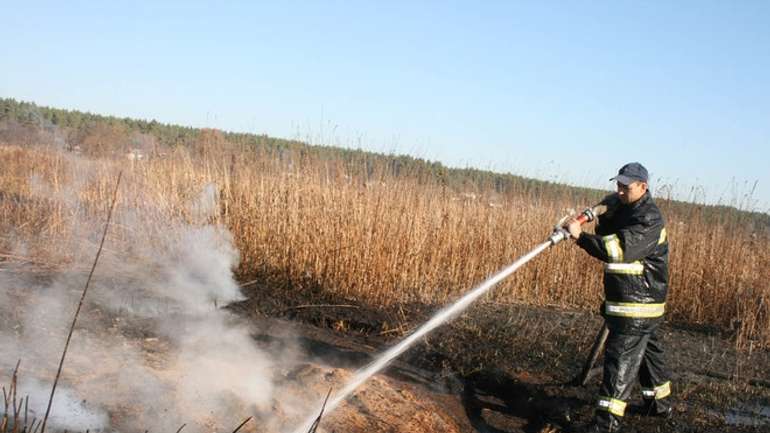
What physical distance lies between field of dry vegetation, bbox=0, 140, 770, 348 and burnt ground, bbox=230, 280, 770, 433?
621 millimetres

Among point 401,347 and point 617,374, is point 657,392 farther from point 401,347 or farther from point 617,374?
point 401,347

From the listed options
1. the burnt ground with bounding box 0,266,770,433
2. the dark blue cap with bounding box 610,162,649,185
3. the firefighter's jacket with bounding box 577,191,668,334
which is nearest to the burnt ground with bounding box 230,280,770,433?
the burnt ground with bounding box 0,266,770,433

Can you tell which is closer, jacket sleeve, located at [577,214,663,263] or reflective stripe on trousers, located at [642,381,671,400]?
jacket sleeve, located at [577,214,663,263]

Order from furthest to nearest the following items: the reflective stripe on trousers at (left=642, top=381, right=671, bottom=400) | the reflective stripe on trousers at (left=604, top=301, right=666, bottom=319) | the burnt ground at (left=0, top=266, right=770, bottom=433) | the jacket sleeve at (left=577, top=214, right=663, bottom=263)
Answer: the reflective stripe on trousers at (left=642, top=381, right=671, bottom=400) < the burnt ground at (left=0, top=266, right=770, bottom=433) < the reflective stripe on trousers at (left=604, top=301, right=666, bottom=319) < the jacket sleeve at (left=577, top=214, right=663, bottom=263)

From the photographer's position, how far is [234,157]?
9.12 meters

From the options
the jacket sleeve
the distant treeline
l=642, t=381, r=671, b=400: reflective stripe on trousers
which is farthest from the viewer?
the distant treeline

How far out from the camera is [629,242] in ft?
14.8

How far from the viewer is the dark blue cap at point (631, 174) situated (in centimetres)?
468

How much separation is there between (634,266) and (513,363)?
2.15 m

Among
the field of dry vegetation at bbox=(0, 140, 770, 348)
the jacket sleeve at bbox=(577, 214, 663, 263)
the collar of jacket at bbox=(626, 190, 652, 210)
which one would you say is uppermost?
the collar of jacket at bbox=(626, 190, 652, 210)

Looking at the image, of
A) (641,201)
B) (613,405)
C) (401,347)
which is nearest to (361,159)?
(401,347)

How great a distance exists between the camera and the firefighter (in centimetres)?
454

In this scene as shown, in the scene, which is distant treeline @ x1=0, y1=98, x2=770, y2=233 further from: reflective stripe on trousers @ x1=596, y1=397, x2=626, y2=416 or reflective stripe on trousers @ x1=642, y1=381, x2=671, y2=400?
reflective stripe on trousers @ x1=596, y1=397, x2=626, y2=416

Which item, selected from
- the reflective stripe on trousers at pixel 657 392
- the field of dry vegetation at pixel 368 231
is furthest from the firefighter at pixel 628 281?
the field of dry vegetation at pixel 368 231
